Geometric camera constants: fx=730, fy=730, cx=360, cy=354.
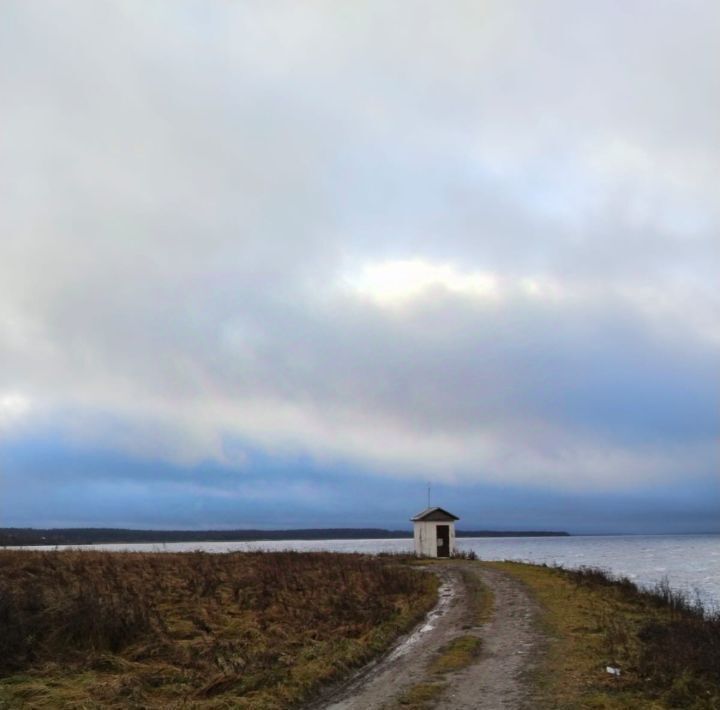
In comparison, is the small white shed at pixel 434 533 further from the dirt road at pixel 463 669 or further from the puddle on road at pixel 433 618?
the dirt road at pixel 463 669

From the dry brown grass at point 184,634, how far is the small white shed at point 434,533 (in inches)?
723

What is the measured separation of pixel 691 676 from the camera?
1139 centimetres

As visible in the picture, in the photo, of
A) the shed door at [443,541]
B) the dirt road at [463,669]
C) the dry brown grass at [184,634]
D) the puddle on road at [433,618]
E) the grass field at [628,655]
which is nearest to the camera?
the grass field at [628,655]

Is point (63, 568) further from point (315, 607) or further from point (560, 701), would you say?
point (560, 701)

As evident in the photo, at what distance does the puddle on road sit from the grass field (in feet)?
9.18

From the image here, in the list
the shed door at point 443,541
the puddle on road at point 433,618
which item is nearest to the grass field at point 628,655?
the puddle on road at point 433,618

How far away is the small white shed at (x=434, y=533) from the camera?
45.8m

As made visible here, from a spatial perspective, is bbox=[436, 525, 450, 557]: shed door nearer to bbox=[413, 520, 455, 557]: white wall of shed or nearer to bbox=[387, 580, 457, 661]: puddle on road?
bbox=[413, 520, 455, 557]: white wall of shed

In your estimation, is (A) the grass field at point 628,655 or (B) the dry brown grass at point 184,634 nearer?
(A) the grass field at point 628,655

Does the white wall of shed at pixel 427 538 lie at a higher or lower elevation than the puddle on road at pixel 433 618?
higher

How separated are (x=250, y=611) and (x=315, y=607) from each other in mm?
1906

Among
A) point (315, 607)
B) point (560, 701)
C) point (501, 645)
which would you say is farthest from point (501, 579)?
point (560, 701)

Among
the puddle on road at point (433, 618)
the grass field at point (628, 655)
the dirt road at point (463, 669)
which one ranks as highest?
the grass field at point (628, 655)

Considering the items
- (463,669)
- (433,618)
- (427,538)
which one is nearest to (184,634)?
(433,618)
